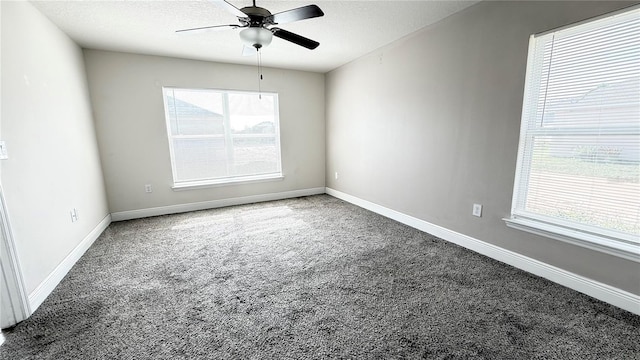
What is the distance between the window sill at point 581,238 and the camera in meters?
1.73

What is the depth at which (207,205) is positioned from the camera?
4211mm

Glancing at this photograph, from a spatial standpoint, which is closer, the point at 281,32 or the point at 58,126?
the point at 281,32

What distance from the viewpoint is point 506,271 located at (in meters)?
2.25

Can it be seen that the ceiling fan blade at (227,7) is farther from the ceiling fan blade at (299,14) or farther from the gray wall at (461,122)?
the gray wall at (461,122)

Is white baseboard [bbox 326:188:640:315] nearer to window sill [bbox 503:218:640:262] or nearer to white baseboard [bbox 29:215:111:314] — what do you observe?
window sill [bbox 503:218:640:262]

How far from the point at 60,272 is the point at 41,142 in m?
1.11

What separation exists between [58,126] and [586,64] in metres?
4.41

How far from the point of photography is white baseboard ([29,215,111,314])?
1.86 metres

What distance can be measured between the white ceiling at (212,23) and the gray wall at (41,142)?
1.07 ft

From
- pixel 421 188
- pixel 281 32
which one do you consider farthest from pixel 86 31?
pixel 421 188

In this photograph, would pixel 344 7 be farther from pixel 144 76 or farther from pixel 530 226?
pixel 144 76

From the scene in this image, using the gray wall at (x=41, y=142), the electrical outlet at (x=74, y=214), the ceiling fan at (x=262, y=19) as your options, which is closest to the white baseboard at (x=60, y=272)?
the gray wall at (x=41, y=142)

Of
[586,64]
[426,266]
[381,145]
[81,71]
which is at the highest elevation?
[81,71]

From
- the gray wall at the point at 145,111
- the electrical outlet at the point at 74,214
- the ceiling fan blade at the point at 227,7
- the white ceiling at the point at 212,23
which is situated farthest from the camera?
the gray wall at the point at 145,111
